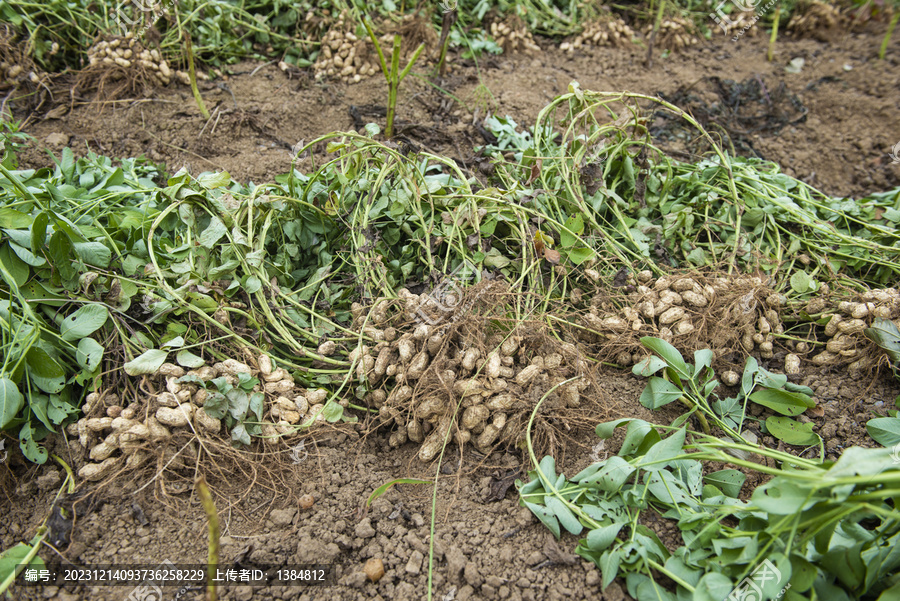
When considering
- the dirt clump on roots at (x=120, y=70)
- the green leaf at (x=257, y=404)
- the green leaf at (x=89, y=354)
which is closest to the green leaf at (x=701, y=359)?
the green leaf at (x=257, y=404)

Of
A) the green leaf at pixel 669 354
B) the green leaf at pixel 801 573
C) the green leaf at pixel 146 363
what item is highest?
the green leaf at pixel 801 573

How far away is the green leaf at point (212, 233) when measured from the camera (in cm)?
159

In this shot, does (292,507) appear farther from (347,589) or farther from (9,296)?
(9,296)

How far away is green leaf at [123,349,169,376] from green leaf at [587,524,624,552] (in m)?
1.19

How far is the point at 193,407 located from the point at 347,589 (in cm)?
62

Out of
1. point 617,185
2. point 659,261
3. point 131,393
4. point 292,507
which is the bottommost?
point 292,507

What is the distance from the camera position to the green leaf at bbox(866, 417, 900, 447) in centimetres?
136

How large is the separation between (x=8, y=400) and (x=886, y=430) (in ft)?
7.38

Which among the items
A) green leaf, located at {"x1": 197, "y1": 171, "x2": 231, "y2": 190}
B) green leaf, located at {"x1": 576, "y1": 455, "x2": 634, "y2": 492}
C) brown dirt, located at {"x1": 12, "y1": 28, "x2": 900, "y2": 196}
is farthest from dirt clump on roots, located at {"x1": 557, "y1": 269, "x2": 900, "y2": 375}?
green leaf, located at {"x1": 197, "y1": 171, "x2": 231, "y2": 190}

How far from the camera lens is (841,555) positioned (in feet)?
3.21

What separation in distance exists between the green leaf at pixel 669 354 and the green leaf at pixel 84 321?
1548 mm

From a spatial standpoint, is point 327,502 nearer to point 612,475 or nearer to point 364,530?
point 364,530

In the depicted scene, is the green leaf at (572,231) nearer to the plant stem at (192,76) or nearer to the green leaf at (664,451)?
the green leaf at (664,451)

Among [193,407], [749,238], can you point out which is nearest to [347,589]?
[193,407]
